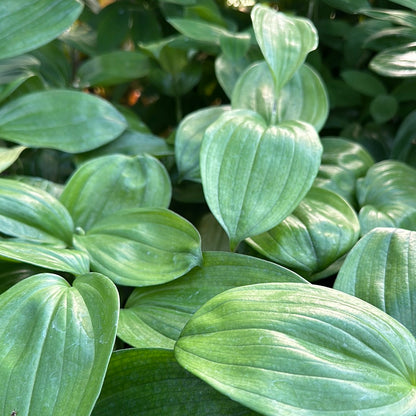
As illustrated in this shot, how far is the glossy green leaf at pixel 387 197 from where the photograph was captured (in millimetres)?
667

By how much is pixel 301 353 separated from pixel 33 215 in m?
0.39

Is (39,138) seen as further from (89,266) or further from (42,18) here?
(89,266)

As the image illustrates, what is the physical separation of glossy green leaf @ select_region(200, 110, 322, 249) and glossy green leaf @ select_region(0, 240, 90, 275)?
0.51 feet

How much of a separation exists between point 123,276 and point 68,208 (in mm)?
178

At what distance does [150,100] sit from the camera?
4.26 ft

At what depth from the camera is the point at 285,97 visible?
81 centimetres

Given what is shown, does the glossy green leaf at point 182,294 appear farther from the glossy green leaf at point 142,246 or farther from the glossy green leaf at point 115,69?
the glossy green leaf at point 115,69

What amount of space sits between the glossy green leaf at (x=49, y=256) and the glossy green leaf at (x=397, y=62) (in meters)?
0.55

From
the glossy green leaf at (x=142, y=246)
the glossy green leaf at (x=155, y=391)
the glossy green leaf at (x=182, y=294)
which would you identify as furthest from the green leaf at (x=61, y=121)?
the glossy green leaf at (x=155, y=391)

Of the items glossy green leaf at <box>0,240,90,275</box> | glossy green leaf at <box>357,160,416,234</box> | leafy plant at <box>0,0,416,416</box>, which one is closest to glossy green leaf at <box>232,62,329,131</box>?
leafy plant at <box>0,0,416,416</box>

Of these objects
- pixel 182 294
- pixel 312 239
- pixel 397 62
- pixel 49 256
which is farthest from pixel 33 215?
pixel 397 62

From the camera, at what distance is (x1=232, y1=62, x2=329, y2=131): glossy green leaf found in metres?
0.79

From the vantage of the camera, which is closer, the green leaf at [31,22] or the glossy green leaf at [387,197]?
the glossy green leaf at [387,197]

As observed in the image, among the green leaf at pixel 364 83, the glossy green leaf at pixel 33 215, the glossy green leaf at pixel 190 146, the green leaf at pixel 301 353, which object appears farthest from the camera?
the green leaf at pixel 364 83
